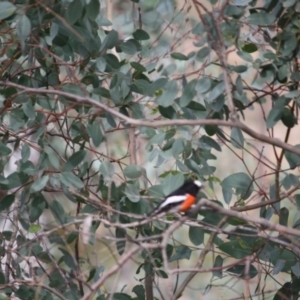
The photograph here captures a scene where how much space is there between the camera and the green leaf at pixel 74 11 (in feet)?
9.20

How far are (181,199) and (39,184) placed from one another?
54 centimetres

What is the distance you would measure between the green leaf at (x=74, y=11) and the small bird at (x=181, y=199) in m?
0.75

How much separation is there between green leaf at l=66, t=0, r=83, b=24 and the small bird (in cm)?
75

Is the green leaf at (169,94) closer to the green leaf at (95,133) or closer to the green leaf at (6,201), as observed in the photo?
the green leaf at (95,133)

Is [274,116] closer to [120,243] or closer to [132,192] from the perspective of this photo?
[132,192]

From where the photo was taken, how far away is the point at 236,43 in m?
2.80

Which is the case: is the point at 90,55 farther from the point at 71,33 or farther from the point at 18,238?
the point at 18,238

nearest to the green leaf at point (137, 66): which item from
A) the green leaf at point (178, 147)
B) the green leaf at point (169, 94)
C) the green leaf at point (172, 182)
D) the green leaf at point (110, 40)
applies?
the green leaf at point (110, 40)

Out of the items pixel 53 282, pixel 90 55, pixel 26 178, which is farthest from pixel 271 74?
pixel 53 282

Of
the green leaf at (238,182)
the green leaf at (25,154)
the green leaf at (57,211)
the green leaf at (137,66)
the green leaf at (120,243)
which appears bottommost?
the green leaf at (120,243)

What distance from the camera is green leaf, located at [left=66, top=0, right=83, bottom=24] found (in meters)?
2.80

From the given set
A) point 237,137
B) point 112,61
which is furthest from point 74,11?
point 237,137

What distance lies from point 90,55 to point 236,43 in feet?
2.07

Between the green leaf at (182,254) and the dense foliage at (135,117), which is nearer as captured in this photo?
the dense foliage at (135,117)
